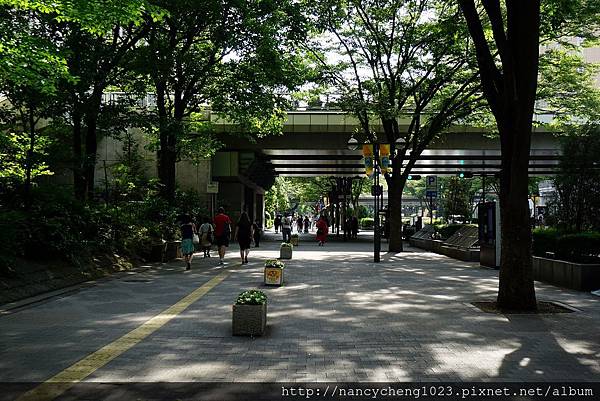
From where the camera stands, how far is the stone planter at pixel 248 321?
278 inches

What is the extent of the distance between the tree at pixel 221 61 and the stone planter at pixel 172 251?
9.33ft

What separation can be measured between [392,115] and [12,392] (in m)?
16.9

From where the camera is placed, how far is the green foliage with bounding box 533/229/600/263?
12281 millimetres

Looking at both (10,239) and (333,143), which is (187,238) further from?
(333,143)

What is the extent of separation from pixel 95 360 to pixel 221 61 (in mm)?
16417

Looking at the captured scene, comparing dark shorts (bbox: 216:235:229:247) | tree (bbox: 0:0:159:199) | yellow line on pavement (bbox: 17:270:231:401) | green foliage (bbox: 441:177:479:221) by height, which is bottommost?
yellow line on pavement (bbox: 17:270:231:401)

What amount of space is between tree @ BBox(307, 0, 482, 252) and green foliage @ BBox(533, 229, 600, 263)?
7.82 m

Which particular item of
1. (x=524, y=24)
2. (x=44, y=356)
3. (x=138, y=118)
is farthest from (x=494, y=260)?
(x=44, y=356)

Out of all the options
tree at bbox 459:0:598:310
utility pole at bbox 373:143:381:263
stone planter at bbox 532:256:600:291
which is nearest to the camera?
tree at bbox 459:0:598:310

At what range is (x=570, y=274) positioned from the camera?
1191 cm

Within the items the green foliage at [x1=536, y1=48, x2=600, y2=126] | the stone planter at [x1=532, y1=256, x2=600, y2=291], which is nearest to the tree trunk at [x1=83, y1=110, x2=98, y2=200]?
the stone planter at [x1=532, y1=256, x2=600, y2=291]

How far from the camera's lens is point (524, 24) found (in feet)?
28.8

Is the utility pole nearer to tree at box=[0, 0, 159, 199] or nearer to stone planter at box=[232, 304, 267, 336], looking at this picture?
tree at box=[0, 0, 159, 199]

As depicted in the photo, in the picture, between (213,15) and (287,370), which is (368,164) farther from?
(287,370)
